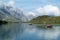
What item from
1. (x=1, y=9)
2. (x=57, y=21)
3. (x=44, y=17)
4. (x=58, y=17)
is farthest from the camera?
(x=1, y=9)

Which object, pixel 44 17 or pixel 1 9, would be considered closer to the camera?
pixel 44 17

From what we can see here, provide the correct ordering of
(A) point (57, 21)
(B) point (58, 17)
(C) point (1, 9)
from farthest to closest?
(C) point (1, 9) < (B) point (58, 17) < (A) point (57, 21)

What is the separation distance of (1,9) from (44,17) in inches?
3602

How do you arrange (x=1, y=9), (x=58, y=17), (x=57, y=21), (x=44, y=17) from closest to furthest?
(x=57, y=21) < (x=58, y=17) < (x=44, y=17) < (x=1, y=9)

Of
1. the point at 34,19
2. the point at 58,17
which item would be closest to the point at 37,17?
the point at 34,19

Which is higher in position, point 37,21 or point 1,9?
point 1,9

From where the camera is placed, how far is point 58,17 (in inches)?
4232

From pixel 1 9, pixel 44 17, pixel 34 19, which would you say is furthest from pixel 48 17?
pixel 1 9

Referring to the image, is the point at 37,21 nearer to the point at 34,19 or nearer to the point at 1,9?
the point at 34,19

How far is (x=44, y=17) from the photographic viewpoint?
11438cm

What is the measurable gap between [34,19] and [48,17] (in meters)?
10.2

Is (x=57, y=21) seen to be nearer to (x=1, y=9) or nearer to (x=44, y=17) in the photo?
(x=44, y=17)

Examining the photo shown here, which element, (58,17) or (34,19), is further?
(34,19)

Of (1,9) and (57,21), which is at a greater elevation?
(1,9)
